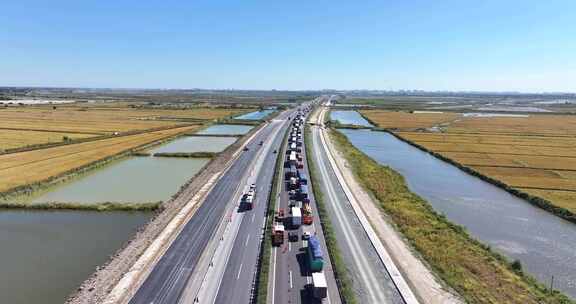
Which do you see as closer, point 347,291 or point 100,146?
point 347,291

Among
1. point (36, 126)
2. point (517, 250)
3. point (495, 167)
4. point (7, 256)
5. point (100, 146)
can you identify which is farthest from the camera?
point (36, 126)

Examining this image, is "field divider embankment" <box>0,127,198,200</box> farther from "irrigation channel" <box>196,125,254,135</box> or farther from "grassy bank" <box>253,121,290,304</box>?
"grassy bank" <box>253,121,290,304</box>

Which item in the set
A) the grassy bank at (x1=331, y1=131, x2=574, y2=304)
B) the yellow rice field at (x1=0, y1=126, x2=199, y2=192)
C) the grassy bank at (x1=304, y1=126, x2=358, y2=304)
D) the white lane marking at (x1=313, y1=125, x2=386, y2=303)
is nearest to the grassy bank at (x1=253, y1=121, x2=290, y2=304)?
the grassy bank at (x1=304, y1=126, x2=358, y2=304)

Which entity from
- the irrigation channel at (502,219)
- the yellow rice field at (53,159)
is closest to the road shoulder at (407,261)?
the irrigation channel at (502,219)

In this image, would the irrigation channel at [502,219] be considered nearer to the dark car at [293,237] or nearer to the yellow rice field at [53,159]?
the dark car at [293,237]

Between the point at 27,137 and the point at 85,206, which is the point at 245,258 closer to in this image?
the point at 85,206

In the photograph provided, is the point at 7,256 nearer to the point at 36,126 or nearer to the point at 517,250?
the point at 517,250

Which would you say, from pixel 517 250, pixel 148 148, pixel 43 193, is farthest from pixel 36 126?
pixel 517 250

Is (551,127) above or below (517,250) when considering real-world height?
above
